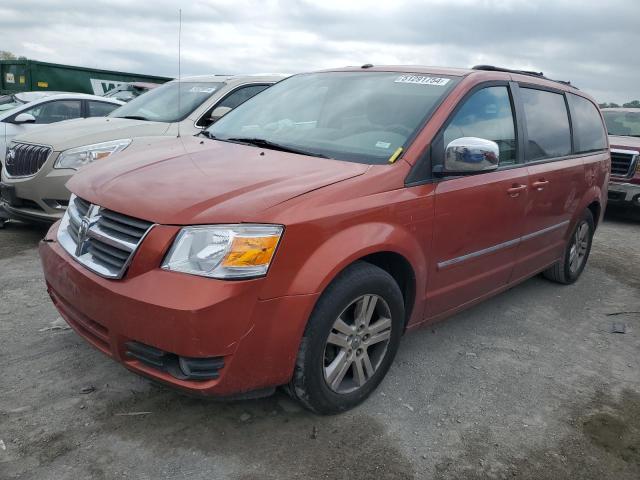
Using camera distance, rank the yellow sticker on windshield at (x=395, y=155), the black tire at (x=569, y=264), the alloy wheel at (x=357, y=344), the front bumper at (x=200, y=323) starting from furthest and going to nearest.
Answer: the black tire at (x=569, y=264)
the yellow sticker on windshield at (x=395, y=155)
the alloy wheel at (x=357, y=344)
the front bumper at (x=200, y=323)

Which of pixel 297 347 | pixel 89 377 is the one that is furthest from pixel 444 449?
pixel 89 377

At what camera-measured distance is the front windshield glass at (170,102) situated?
6.04m

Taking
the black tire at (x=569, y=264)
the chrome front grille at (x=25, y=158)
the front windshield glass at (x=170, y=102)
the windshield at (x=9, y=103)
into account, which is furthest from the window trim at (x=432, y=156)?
the windshield at (x=9, y=103)

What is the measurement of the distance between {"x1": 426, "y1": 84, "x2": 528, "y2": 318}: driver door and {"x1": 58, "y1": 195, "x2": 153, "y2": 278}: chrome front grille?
1584 mm

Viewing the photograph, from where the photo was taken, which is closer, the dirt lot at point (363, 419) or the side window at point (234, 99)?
the dirt lot at point (363, 419)

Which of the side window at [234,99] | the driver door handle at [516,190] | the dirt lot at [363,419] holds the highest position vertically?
the side window at [234,99]

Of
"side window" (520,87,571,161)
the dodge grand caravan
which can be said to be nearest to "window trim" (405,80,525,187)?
the dodge grand caravan

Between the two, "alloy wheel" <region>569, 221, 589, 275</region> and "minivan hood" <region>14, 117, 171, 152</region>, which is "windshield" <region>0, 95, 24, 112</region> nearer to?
"minivan hood" <region>14, 117, 171, 152</region>

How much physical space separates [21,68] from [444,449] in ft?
58.1

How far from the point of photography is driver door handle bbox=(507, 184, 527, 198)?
3.60 m

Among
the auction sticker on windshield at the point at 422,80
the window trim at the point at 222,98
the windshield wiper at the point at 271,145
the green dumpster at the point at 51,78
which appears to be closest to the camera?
the windshield wiper at the point at 271,145

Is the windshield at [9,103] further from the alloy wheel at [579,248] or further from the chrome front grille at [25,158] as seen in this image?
the alloy wheel at [579,248]

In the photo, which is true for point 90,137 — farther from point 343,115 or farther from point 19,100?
point 19,100

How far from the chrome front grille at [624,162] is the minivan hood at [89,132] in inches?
268
